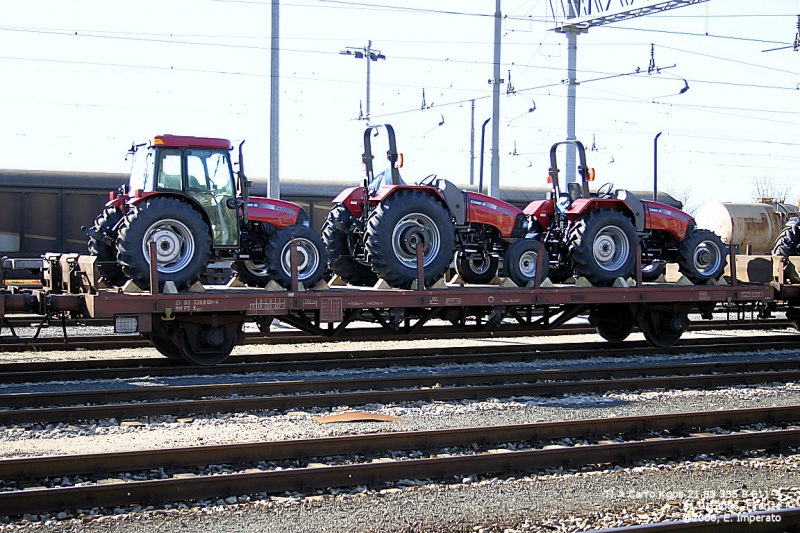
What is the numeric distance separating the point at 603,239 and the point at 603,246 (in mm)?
115

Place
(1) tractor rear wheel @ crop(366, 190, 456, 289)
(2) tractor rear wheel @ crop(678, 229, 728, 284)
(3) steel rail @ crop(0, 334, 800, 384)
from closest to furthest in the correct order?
(3) steel rail @ crop(0, 334, 800, 384)
(1) tractor rear wheel @ crop(366, 190, 456, 289)
(2) tractor rear wheel @ crop(678, 229, 728, 284)

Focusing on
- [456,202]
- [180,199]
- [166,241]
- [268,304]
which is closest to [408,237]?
[456,202]

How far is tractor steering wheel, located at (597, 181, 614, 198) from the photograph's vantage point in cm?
1436

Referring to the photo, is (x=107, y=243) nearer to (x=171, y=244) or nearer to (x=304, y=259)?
(x=171, y=244)

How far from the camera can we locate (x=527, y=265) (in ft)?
43.7

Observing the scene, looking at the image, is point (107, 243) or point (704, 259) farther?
point (704, 259)

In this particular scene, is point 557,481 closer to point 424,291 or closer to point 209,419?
point 209,419

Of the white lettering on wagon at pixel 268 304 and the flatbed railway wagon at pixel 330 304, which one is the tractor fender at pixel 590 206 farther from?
the white lettering on wagon at pixel 268 304

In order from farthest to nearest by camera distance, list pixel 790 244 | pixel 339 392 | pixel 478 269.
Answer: pixel 790 244 → pixel 478 269 → pixel 339 392

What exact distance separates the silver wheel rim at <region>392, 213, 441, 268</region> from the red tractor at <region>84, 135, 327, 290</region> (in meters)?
1.18

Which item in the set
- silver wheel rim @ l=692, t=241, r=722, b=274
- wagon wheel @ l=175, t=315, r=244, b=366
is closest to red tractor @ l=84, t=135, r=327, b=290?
wagon wheel @ l=175, t=315, r=244, b=366

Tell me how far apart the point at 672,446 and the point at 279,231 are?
270 inches

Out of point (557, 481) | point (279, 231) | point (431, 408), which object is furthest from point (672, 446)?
point (279, 231)

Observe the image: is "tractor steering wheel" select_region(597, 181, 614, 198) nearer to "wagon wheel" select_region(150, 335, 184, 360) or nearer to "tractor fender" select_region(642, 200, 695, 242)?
"tractor fender" select_region(642, 200, 695, 242)
